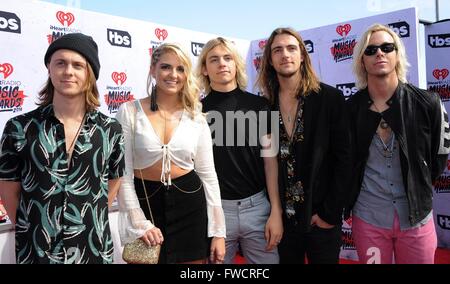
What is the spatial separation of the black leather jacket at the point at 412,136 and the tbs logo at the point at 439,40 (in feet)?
9.79

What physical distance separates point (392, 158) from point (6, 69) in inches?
135

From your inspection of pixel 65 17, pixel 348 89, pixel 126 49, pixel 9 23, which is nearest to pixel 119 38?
pixel 126 49

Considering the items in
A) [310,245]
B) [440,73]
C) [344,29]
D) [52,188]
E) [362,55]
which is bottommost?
[310,245]

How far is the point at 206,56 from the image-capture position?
2438mm

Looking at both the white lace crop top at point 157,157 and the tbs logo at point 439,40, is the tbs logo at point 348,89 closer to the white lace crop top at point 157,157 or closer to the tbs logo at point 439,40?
the tbs logo at point 439,40

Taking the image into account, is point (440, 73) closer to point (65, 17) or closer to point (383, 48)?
point (383, 48)

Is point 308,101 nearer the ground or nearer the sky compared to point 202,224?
nearer the sky

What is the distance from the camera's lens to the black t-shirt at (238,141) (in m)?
2.26

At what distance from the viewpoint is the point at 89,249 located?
1615mm

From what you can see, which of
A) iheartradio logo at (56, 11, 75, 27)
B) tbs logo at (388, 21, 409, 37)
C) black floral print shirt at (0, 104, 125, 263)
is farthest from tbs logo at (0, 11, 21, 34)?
tbs logo at (388, 21, 409, 37)

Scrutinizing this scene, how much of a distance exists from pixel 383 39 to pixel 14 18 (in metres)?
3.30

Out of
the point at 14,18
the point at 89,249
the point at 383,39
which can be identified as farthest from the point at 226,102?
the point at 14,18

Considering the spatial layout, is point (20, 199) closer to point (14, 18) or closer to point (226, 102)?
point (226, 102)

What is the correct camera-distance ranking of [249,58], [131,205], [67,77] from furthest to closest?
[249,58], [131,205], [67,77]
